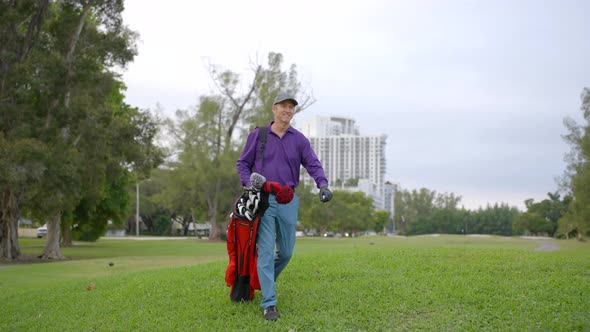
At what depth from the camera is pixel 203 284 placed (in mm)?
9219

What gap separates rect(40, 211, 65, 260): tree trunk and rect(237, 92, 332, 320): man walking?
87.0 ft

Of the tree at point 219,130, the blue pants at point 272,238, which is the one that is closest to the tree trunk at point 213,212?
the tree at point 219,130

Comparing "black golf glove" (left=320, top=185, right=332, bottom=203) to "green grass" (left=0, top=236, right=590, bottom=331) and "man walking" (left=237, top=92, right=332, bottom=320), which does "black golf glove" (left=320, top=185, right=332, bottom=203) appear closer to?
"man walking" (left=237, top=92, right=332, bottom=320)

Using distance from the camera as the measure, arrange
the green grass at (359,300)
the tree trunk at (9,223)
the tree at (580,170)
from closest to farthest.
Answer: the green grass at (359,300) → the tree trunk at (9,223) → the tree at (580,170)

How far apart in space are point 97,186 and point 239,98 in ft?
97.9

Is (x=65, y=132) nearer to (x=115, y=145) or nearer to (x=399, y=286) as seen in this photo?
(x=115, y=145)

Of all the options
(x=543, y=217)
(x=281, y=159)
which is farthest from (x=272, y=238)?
(x=543, y=217)

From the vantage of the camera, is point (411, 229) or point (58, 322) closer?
point (58, 322)

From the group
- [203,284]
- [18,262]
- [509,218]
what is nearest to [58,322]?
[203,284]

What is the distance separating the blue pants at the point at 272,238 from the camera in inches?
268

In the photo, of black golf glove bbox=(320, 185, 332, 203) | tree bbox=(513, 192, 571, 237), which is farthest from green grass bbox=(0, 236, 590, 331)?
tree bbox=(513, 192, 571, 237)

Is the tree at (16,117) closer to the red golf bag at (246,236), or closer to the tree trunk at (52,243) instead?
the tree trunk at (52,243)

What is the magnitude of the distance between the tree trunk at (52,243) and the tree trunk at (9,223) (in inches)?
65.4

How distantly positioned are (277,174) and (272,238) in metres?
0.81
